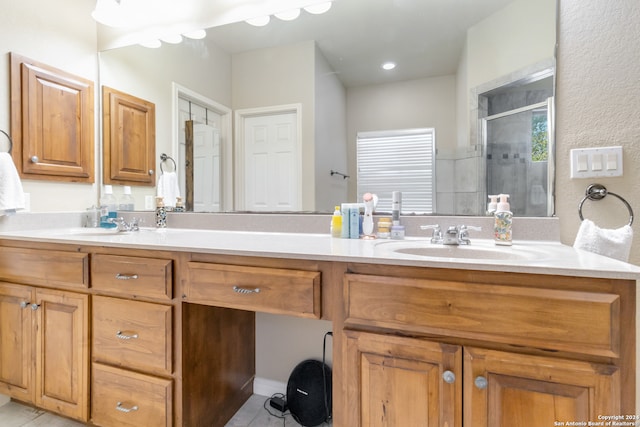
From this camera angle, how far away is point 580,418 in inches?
28.7

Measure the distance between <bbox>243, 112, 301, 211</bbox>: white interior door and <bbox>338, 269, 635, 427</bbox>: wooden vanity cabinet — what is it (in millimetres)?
800

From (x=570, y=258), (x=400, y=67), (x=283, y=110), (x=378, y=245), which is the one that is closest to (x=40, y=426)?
(x=378, y=245)

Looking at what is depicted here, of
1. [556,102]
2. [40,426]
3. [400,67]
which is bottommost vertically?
[40,426]

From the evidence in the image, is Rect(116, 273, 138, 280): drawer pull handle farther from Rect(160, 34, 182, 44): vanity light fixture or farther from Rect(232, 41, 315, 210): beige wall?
Rect(160, 34, 182, 44): vanity light fixture

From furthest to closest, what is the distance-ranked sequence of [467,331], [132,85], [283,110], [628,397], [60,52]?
[132,85] < [60,52] < [283,110] < [467,331] < [628,397]

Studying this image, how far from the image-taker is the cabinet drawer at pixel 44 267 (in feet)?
4.15

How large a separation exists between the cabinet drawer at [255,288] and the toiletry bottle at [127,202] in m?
1.16

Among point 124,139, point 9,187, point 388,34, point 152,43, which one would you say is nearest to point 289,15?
point 388,34

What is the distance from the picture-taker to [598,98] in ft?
3.74

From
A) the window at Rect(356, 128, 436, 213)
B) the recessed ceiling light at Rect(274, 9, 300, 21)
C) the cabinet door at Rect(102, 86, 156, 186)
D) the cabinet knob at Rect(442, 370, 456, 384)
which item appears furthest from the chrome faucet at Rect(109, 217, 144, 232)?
the cabinet knob at Rect(442, 370, 456, 384)

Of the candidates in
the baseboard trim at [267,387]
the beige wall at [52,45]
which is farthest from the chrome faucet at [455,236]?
the beige wall at [52,45]

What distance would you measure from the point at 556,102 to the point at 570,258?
2.32 ft

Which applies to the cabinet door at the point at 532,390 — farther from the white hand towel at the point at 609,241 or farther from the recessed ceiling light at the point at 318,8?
the recessed ceiling light at the point at 318,8

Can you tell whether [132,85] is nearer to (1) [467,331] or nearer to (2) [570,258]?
(1) [467,331]
